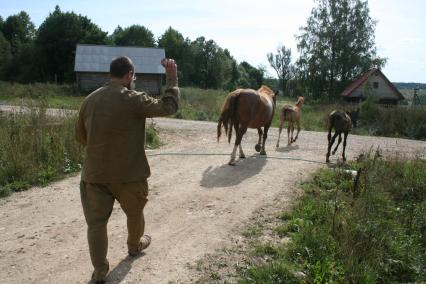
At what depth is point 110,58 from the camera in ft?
136

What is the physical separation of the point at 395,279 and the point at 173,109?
386 centimetres

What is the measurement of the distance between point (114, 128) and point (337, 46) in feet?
146

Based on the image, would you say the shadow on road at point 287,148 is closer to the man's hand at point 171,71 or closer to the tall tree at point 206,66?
the man's hand at point 171,71

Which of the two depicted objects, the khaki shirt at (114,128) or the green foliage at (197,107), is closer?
the khaki shirt at (114,128)

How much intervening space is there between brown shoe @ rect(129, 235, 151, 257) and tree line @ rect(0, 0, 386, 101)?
42884 mm

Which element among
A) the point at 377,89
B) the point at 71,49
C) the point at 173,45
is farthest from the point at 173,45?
the point at 377,89

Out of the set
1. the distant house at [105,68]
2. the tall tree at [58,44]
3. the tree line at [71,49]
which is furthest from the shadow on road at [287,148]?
the tall tree at [58,44]

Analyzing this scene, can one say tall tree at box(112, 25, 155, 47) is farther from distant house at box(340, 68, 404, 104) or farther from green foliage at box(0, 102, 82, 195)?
green foliage at box(0, 102, 82, 195)

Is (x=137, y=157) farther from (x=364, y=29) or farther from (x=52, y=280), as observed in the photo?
(x=364, y=29)

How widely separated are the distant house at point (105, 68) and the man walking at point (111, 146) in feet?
115

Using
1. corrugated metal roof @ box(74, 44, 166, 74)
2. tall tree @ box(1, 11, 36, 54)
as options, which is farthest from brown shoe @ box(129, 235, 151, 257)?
tall tree @ box(1, 11, 36, 54)

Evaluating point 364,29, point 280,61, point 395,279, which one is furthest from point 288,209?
point 280,61

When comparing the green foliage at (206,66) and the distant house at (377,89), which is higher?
the green foliage at (206,66)

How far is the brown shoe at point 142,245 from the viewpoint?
5121 millimetres
